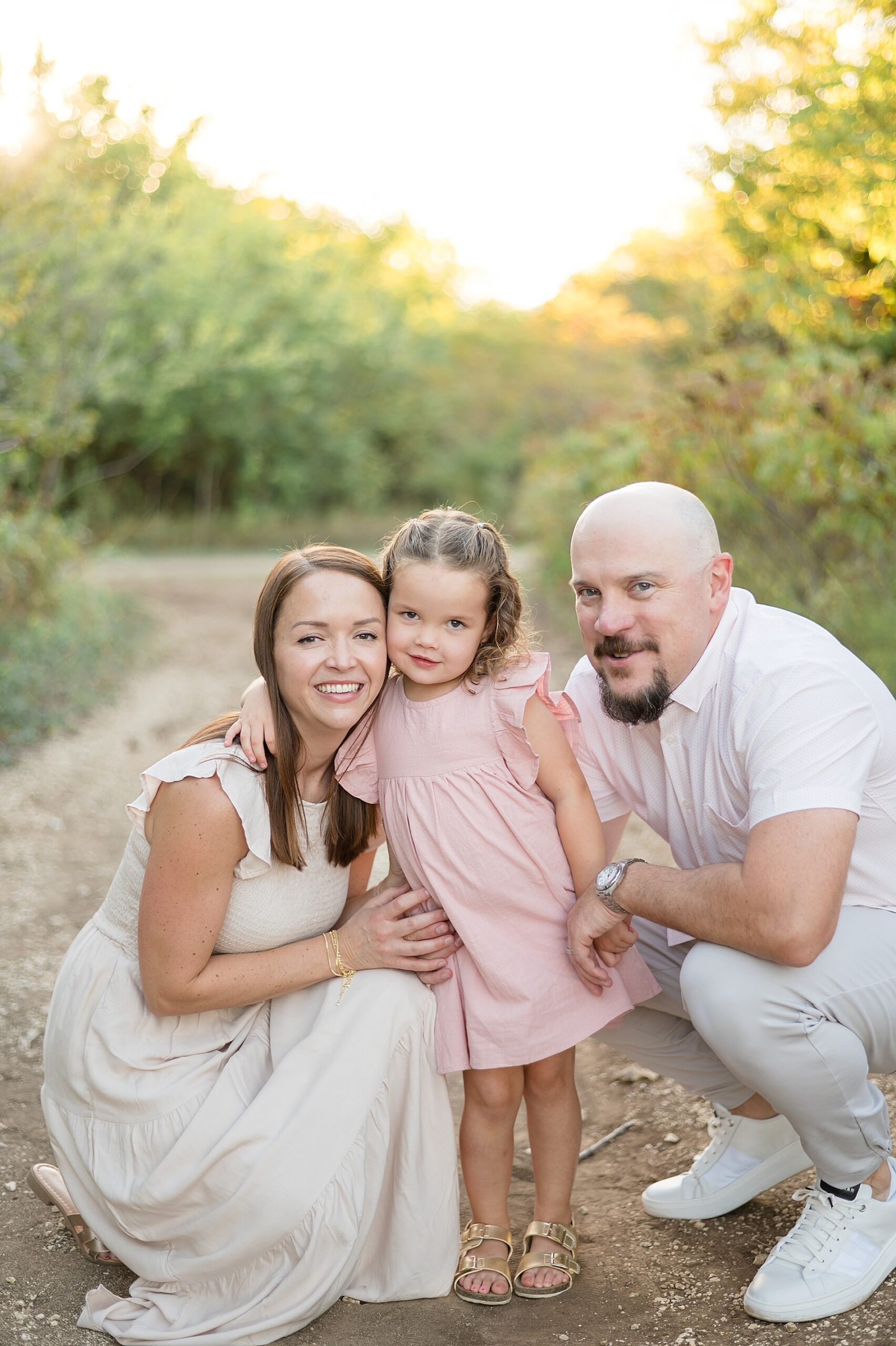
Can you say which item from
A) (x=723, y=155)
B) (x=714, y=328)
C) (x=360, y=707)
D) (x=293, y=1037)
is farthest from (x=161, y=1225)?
(x=714, y=328)

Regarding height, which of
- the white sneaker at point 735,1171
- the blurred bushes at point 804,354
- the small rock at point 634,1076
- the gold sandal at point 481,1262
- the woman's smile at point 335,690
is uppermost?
the blurred bushes at point 804,354

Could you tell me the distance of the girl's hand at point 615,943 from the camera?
8.29 feet

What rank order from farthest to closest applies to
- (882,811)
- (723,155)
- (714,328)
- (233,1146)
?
(714,328)
(723,155)
(882,811)
(233,1146)

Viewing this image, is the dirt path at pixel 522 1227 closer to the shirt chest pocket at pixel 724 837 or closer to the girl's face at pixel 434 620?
the shirt chest pocket at pixel 724 837

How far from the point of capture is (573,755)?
268cm

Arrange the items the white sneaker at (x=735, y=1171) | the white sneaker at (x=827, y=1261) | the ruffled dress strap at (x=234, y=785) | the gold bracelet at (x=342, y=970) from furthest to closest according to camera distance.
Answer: the white sneaker at (x=735, y=1171) < the gold bracelet at (x=342, y=970) < the ruffled dress strap at (x=234, y=785) < the white sneaker at (x=827, y=1261)

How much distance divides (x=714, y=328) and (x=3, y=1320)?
844 centimetres

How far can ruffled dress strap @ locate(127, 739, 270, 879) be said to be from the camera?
245cm

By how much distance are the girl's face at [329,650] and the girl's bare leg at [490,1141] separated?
83 centimetres

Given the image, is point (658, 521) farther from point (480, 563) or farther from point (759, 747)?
point (759, 747)

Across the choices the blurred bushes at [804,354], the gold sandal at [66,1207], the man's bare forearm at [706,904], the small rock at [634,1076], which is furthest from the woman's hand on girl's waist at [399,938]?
the blurred bushes at [804,354]

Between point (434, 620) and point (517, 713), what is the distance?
0.89ft

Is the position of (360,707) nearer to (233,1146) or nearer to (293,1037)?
(293,1037)

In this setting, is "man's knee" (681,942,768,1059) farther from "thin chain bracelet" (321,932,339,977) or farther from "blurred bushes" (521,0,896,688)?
"blurred bushes" (521,0,896,688)
